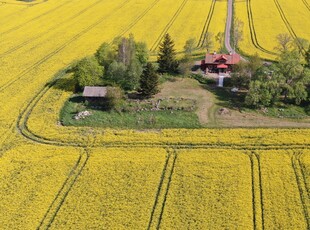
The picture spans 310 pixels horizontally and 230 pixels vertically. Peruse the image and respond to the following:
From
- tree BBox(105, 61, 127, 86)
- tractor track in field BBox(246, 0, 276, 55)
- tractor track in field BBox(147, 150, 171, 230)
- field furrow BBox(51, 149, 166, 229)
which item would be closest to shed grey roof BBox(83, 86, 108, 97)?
tree BBox(105, 61, 127, 86)

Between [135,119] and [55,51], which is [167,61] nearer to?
[135,119]

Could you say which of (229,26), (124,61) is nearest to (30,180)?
(124,61)

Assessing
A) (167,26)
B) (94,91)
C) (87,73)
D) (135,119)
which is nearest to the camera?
(135,119)

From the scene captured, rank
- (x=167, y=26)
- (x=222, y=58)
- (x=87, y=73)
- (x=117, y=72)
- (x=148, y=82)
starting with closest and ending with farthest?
(x=148, y=82)
(x=87, y=73)
(x=117, y=72)
(x=222, y=58)
(x=167, y=26)

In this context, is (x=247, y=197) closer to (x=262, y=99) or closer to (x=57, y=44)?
(x=262, y=99)

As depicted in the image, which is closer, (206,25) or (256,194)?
(256,194)

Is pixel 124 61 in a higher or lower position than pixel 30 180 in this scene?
higher

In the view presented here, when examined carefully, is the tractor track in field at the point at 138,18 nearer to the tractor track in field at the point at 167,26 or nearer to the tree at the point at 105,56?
the tractor track in field at the point at 167,26

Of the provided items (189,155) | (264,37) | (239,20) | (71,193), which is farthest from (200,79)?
(239,20)
